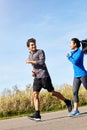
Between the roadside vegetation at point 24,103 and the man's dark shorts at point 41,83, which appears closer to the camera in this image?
the man's dark shorts at point 41,83

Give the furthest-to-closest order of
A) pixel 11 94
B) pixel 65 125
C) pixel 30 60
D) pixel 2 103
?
pixel 11 94 → pixel 2 103 → pixel 30 60 → pixel 65 125

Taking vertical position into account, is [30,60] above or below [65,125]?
above

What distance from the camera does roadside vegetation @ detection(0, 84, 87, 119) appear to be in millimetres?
15453

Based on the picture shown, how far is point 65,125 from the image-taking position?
9.62 meters

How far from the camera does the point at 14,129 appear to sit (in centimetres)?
981

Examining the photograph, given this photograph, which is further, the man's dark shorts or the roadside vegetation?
the roadside vegetation

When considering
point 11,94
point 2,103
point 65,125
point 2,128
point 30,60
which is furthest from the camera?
point 11,94

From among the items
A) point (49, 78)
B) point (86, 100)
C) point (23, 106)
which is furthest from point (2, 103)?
point (49, 78)

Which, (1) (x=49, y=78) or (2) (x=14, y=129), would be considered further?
(1) (x=49, y=78)

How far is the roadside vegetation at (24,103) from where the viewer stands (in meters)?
15.5

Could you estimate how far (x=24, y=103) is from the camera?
1573 cm

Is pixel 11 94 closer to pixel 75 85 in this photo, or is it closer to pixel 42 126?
pixel 75 85

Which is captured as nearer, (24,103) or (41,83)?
(41,83)

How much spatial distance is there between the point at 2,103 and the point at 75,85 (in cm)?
449
